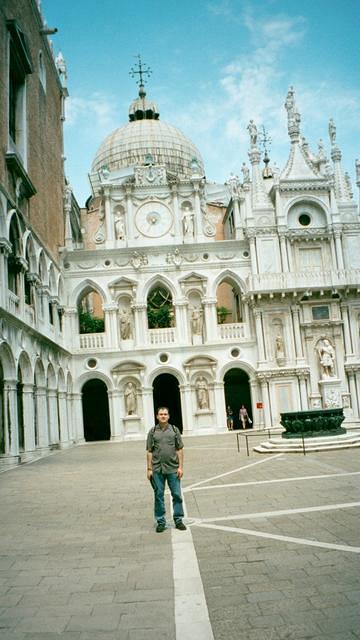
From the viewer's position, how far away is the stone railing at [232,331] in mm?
34500

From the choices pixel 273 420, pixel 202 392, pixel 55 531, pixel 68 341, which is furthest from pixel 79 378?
pixel 55 531

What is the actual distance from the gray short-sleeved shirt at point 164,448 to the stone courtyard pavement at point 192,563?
939 mm

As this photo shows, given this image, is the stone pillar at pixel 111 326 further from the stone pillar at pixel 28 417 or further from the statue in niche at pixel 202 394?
the stone pillar at pixel 28 417

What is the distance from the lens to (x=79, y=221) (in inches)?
1841

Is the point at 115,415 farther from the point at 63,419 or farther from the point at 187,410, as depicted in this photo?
the point at 187,410

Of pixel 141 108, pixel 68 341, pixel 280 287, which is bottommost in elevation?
pixel 68 341

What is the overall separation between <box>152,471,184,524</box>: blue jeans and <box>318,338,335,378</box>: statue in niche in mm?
25777

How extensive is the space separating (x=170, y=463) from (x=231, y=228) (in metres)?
36.7

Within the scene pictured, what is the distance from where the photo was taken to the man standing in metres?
8.52

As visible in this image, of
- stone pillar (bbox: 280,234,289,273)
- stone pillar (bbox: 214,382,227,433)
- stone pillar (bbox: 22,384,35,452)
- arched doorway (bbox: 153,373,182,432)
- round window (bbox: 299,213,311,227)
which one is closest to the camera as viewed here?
stone pillar (bbox: 22,384,35,452)

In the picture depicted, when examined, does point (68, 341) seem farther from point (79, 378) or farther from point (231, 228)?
point (231, 228)

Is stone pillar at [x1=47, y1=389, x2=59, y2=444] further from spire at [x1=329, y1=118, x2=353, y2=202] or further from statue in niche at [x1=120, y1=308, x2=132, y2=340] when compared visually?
spire at [x1=329, y1=118, x2=353, y2=202]

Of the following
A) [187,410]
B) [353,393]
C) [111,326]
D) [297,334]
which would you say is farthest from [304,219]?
[187,410]

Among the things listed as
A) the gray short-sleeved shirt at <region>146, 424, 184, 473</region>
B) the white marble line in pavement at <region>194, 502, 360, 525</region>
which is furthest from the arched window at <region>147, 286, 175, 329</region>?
the gray short-sleeved shirt at <region>146, 424, 184, 473</region>
